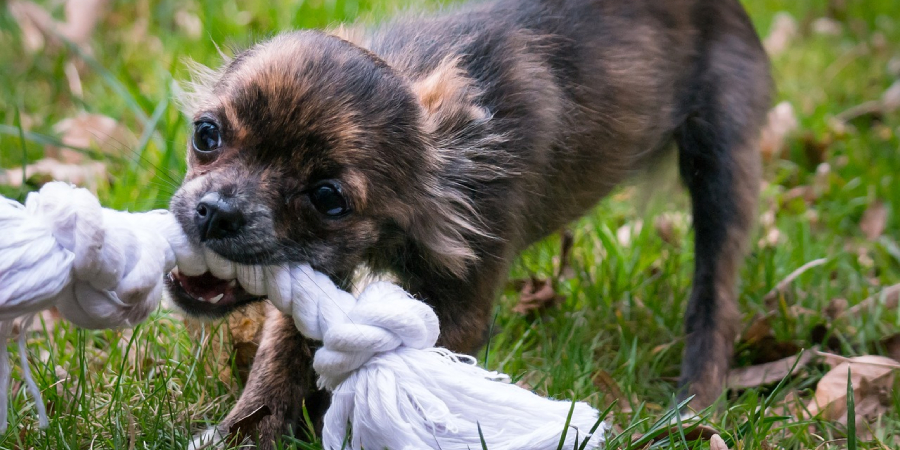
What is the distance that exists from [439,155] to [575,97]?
0.75m

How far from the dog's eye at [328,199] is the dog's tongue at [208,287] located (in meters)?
0.33

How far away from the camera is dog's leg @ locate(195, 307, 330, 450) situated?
→ 9.53ft

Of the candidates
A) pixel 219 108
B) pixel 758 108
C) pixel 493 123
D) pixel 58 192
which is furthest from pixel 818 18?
pixel 58 192

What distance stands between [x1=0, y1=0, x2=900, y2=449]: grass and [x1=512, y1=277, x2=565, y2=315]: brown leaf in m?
0.07

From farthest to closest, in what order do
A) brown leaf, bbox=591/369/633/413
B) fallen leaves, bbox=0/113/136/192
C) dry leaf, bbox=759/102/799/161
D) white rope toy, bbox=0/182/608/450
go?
1. dry leaf, bbox=759/102/799/161
2. fallen leaves, bbox=0/113/136/192
3. brown leaf, bbox=591/369/633/413
4. white rope toy, bbox=0/182/608/450

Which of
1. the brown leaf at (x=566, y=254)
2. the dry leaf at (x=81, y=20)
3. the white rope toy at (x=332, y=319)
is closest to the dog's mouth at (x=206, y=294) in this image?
the white rope toy at (x=332, y=319)

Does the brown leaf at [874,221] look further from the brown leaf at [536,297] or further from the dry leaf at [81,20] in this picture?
the dry leaf at [81,20]

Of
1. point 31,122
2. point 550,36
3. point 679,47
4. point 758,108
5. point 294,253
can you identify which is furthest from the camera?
point 31,122

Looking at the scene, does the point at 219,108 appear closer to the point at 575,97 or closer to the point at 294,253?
the point at 294,253

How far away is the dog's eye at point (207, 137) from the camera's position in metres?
2.80

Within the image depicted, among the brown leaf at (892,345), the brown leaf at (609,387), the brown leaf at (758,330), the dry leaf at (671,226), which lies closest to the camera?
the brown leaf at (609,387)

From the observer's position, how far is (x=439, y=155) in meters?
2.98

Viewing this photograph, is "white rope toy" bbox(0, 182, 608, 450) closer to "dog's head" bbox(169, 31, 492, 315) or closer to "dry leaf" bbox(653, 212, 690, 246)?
"dog's head" bbox(169, 31, 492, 315)

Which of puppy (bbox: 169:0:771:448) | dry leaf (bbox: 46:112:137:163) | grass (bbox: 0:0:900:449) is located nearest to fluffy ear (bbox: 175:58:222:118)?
puppy (bbox: 169:0:771:448)
